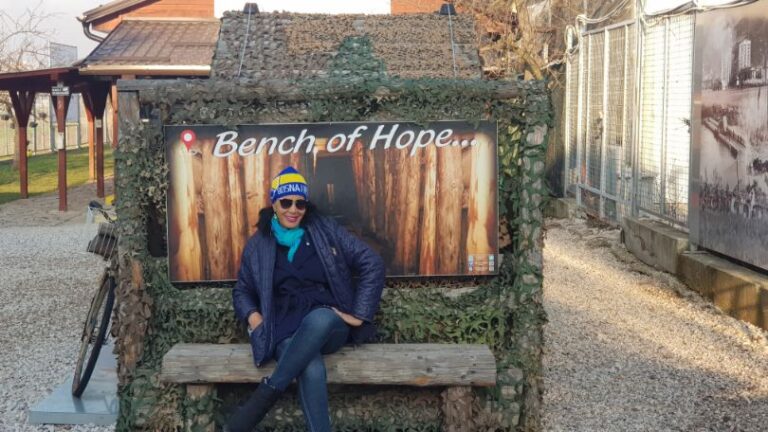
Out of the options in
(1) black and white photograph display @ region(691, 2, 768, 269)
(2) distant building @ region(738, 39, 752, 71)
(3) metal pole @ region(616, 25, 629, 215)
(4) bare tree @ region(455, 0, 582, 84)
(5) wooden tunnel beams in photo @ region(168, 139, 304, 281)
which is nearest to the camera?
(5) wooden tunnel beams in photo @ region(168, 139, 304, 281)

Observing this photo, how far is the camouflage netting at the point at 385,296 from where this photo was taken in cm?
451

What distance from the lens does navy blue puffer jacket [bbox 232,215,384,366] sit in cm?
439

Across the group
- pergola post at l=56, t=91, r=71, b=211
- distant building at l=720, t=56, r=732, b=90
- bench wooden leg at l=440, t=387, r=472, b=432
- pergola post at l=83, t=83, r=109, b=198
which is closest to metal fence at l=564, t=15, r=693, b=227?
distant building at l=720, t=56, r=732, b=90

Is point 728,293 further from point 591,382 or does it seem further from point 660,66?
point 660,66

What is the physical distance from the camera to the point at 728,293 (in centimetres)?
766

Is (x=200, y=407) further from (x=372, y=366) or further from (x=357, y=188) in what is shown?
(x=357, y=188)

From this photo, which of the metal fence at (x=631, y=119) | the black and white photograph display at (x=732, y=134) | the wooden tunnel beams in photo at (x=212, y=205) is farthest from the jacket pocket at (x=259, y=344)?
the metal fence at (x=631, y=119)

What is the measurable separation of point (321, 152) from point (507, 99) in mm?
889

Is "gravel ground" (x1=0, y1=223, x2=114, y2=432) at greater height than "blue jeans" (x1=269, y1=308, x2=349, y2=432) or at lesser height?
lesser

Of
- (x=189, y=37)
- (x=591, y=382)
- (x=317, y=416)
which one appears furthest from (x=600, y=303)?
(x=189, y=37)

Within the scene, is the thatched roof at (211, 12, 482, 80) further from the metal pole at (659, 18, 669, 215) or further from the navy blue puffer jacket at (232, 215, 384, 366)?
the metal pole at (659, 18, 669, 215)

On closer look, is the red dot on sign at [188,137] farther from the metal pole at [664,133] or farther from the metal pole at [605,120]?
the metal pole at [605,120]

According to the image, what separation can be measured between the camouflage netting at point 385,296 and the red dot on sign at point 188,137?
6cm

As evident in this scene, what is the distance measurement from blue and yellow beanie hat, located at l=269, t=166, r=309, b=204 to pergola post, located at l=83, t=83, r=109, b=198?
16.5 meters
